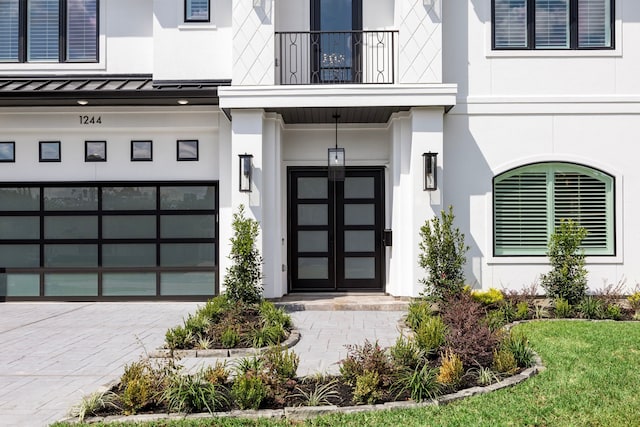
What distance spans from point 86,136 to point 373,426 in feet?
32.8

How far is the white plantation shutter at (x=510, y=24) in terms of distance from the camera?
1095cm

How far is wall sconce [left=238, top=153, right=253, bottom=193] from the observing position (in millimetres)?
10281

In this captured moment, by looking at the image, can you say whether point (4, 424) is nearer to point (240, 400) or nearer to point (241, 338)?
point (240, 400)

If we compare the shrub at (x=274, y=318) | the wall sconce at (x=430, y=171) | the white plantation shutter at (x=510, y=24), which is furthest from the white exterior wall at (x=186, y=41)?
the white plantation shutter at (x=510, y=24)

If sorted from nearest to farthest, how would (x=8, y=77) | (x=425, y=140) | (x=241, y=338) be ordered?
(x=241, y=338), (x=425, y=140), (x=8, y=77)

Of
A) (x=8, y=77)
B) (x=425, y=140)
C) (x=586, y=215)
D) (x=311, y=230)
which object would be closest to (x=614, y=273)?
(x=586, y=215)

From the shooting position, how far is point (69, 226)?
11.8 m

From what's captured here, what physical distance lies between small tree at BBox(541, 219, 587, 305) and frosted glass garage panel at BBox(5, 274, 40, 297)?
11085 mm

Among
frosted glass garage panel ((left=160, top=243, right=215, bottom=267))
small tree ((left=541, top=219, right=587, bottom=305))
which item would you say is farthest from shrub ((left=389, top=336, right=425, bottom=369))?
frosted glass garage panel ((left=160, top=243, right=215, bottom=267))

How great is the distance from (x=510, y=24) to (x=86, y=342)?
33.9 ft

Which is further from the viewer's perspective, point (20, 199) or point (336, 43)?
point (20, 199)

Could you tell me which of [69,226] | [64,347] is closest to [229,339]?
[64,347]

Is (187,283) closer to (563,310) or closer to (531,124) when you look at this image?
(563,310)

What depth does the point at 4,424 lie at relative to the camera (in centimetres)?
471
